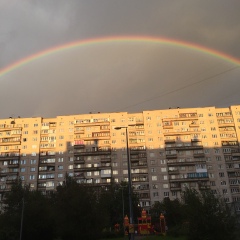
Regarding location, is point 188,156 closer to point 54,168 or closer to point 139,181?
point 139,181

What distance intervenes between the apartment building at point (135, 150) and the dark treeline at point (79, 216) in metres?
40.4

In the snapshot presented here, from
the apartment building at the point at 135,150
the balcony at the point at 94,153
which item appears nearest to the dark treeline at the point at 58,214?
the apartment building at the point at 135,150

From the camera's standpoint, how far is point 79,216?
3331 cm

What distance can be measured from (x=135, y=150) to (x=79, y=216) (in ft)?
214

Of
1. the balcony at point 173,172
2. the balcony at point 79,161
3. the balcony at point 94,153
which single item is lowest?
the balcony at point 173,172

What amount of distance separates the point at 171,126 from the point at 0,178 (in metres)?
57.1

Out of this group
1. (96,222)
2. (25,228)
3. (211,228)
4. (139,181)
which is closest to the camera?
(211,228)

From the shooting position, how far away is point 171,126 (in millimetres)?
100438

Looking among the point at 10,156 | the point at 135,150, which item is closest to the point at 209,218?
the point at 135,150

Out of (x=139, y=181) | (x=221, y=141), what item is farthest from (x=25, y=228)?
(x=221, y=141)

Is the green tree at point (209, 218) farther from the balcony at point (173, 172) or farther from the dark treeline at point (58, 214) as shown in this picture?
the balcony at point (173, 172)

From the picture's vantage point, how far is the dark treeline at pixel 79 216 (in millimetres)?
19500

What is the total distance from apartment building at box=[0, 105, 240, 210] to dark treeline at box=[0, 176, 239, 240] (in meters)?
40.4

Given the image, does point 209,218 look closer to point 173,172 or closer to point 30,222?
point 30,222
